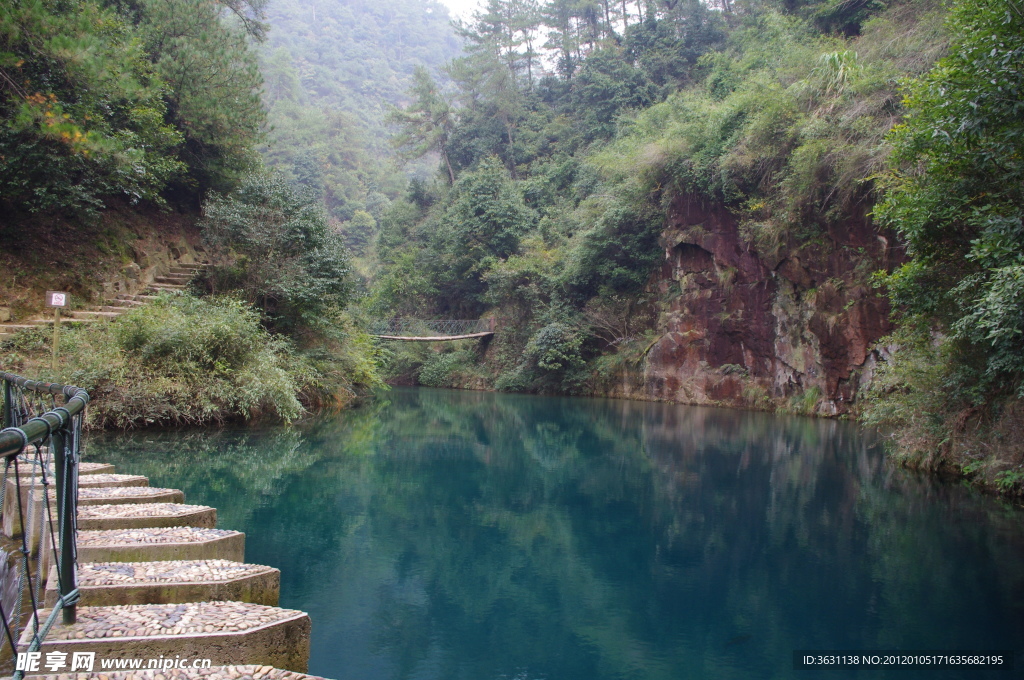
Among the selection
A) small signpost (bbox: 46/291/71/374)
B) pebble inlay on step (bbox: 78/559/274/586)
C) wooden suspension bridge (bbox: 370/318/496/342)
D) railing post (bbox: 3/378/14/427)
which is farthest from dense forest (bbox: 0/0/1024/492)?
railing post (bbox: 3/378/14/427)

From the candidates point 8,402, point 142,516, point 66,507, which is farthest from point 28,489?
point 66,507

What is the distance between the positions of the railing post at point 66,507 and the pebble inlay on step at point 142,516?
1.40 metres

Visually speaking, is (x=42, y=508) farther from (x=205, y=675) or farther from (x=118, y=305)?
(x=118, y=305)

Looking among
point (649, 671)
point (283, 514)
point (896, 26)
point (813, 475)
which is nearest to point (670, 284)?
point (896, 26)

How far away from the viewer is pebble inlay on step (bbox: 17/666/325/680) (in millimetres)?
1833

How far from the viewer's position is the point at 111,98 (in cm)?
1098

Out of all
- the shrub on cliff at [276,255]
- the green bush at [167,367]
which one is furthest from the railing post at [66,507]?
the shrub on cliff at [276,255]

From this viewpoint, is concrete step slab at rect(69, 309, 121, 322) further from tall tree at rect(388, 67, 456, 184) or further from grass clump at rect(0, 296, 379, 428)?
tall tree at rect(388, 67, 456, 184)

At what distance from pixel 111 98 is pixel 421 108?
25.3 m

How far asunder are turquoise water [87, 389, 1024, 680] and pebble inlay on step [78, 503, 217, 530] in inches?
28.1

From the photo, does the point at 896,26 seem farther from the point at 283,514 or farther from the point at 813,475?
the point at 283,514

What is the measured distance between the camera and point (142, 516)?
362 centimetres

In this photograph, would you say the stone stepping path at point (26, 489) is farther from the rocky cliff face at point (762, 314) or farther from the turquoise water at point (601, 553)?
the rocky cliff face at point (762, 314)

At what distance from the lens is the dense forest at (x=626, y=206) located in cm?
648
